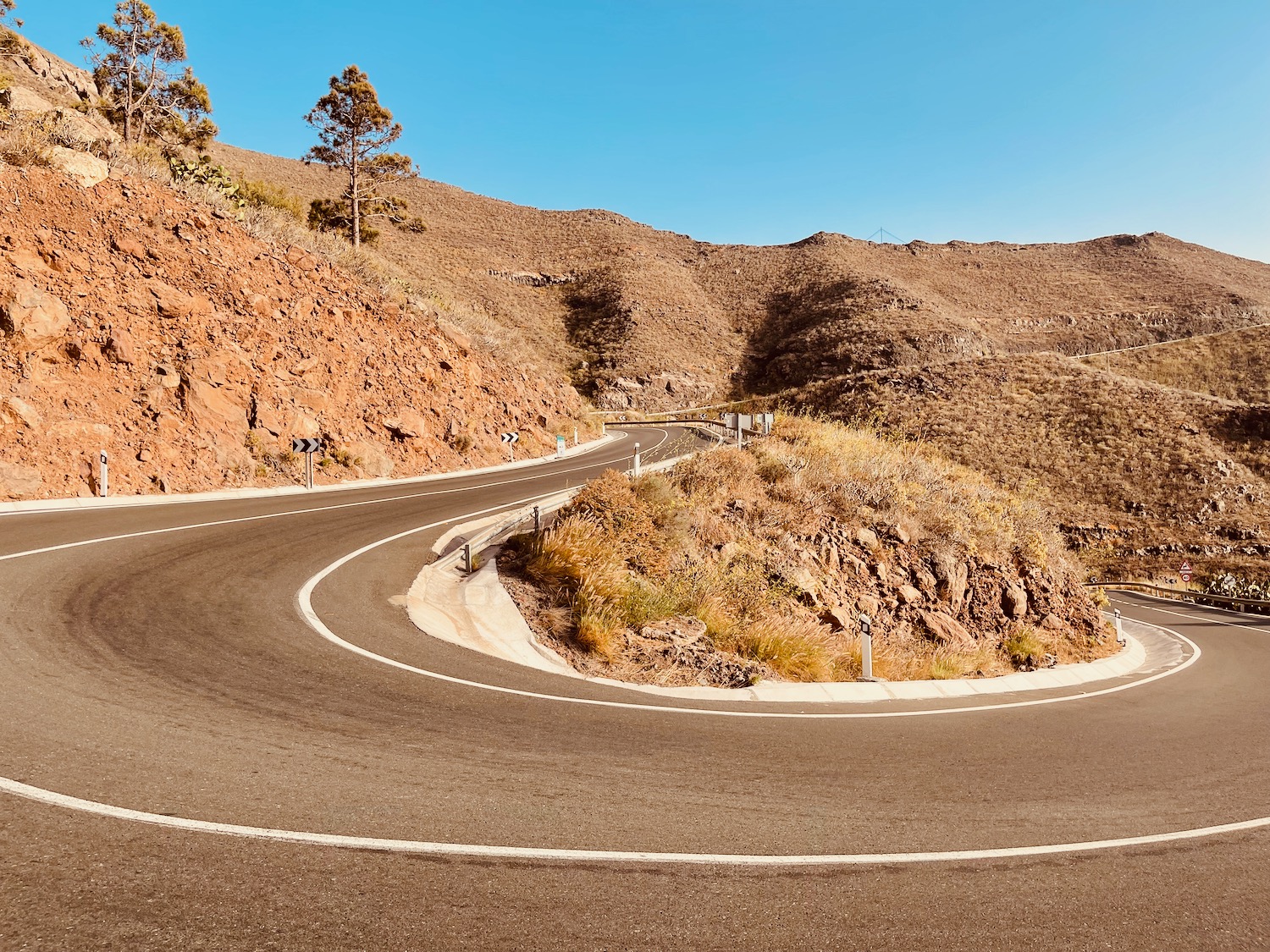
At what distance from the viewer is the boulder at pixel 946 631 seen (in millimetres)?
12258

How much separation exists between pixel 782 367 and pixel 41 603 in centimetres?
7306

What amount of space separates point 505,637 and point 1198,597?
3507 centimetres

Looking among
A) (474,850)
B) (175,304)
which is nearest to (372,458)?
(175,304)

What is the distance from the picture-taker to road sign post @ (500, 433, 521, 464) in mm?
26781

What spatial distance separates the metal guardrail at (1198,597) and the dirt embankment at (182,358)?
27661mm

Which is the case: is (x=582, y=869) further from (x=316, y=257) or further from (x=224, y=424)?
(x=316, y=257)

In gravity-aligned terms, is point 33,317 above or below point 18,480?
above

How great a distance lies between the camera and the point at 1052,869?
389cm

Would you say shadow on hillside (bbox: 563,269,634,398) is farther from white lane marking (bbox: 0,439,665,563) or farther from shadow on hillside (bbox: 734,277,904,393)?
white lane marking (bbox: 0,439,665,563)

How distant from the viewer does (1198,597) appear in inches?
1193

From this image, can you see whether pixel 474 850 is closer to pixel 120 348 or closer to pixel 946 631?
pixel 946 631

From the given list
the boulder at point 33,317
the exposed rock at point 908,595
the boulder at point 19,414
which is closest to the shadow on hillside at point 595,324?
the boulder at point 33,317

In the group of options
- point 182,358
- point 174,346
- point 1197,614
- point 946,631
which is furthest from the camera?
point 1197,614

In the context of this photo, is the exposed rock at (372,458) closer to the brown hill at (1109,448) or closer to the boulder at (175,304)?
the boulder at (175,304)
